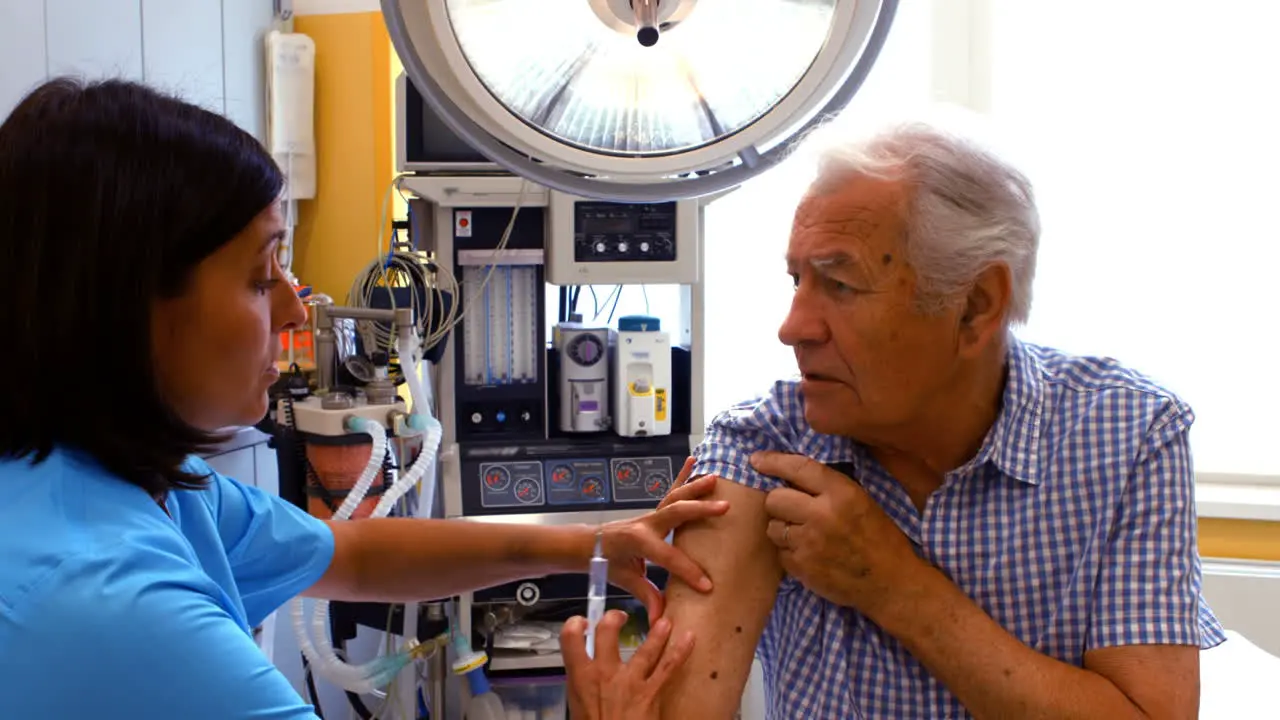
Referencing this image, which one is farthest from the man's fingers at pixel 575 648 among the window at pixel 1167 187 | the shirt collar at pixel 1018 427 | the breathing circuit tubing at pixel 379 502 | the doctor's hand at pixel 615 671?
the window at pixel 1167 187

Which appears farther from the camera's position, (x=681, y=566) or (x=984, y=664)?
(x=681, y=566)

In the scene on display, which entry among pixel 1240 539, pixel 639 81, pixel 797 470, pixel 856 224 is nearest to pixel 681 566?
pixel 797 470

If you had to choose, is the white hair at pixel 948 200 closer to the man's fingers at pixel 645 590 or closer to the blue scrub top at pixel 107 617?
the man's fingers at pixel 645 590

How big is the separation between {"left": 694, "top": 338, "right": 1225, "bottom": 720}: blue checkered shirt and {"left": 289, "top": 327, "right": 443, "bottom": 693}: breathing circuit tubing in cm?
69

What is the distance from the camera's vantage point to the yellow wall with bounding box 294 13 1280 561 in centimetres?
296

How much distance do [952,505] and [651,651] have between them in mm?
370

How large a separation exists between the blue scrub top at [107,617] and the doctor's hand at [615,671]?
352mm

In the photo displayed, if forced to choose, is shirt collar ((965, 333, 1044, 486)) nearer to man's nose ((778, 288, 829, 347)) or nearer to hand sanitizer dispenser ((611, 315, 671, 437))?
man's nose ((778, 288, 829, 347))

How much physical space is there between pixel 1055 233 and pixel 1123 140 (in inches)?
11.1

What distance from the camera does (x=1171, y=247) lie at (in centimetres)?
270

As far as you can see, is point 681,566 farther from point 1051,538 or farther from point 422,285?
point 422,285

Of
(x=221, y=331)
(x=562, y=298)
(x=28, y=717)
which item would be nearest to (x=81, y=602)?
(x=28, y=717)

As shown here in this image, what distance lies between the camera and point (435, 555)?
55.6 inches

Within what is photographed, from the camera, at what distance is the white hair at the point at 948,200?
1.11 metres
